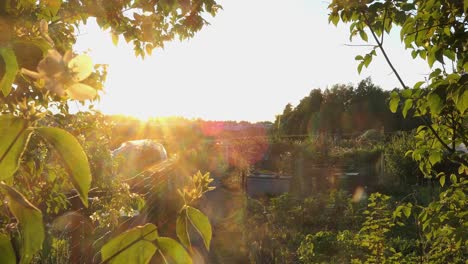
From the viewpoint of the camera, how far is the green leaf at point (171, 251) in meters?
0.43

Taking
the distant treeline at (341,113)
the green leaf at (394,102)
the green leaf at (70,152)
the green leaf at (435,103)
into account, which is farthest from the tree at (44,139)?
the distant treeline at (341,113)

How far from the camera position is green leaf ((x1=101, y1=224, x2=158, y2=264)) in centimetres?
41

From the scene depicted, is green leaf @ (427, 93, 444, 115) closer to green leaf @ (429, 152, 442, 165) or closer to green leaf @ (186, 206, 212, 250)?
green leaf @ (429, 152, 442, 165)

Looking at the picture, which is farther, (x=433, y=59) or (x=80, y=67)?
(x=433, y=59)

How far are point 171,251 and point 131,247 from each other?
42mm

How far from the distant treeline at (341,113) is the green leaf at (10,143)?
120 ft

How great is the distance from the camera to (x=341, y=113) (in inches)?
1593

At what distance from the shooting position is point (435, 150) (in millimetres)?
2248

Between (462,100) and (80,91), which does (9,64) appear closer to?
(80,91)

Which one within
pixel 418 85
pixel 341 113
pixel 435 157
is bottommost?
pixel 435 157

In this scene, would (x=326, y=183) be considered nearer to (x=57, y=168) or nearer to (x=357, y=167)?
(x=357, y=167)

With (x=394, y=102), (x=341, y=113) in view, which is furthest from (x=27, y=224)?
(x=341, y=113)

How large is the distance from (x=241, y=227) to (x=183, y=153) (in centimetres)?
777

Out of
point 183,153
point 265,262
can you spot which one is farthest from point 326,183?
point 183,153
